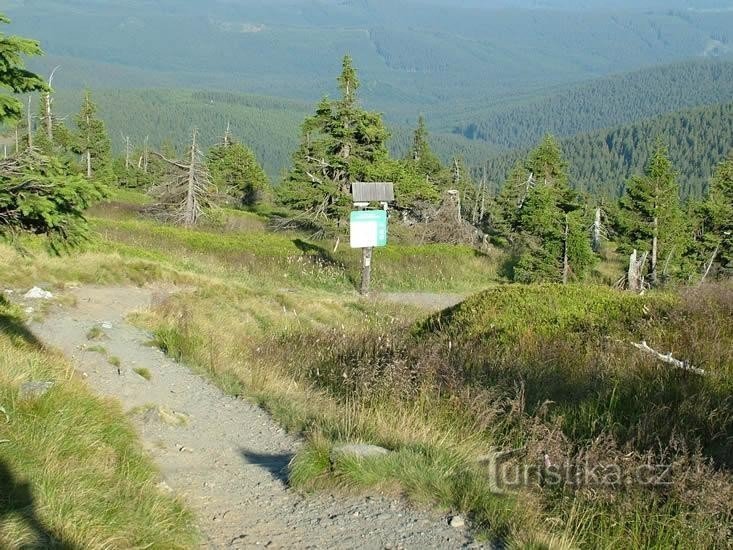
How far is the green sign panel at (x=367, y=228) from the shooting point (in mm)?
17703

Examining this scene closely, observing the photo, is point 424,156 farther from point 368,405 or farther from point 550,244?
point 368,405

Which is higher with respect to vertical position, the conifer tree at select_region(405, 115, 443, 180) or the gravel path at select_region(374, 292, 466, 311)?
the conifer tree at select_region(405, 115, 443, 180)

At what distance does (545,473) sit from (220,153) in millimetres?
62996

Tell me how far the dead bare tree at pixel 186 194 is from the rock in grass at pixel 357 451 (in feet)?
99.7

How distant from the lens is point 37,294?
12609mm

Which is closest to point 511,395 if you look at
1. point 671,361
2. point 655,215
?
point 671,361

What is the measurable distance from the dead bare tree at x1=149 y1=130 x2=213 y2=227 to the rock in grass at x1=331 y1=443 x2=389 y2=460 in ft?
99.7

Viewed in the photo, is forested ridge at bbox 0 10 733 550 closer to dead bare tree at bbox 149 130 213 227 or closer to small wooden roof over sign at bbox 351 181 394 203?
small wooden roof over sign at bbox 351 181 394 203

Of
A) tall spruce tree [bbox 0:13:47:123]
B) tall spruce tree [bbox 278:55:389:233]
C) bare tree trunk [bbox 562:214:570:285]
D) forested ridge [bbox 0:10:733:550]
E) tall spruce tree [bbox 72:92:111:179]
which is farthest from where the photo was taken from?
tall spruce tree [bbox 72:92:111:179]

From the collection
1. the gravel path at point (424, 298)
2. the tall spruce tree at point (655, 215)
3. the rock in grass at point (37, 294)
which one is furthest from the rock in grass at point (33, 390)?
the tall spruce tree at point (655, 215)

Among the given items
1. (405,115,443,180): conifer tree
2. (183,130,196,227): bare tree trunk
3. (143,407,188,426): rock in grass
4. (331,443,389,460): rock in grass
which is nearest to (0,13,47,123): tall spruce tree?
(143,407,188,426): rock in grass

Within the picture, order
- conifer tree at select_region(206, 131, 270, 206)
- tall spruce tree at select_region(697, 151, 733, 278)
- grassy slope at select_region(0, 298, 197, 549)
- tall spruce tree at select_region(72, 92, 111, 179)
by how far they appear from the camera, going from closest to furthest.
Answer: grassy slope at select_region(0, 298, 197, 549)
tall spruce tree at select_region(697, 151, 733, 278)
tall spruce tree at select_region(72, 92, 111, 179)
conifer tree at select_region(206, 131, 270, 206)

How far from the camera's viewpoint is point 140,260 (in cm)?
1822

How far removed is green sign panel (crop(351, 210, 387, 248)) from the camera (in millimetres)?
17703
